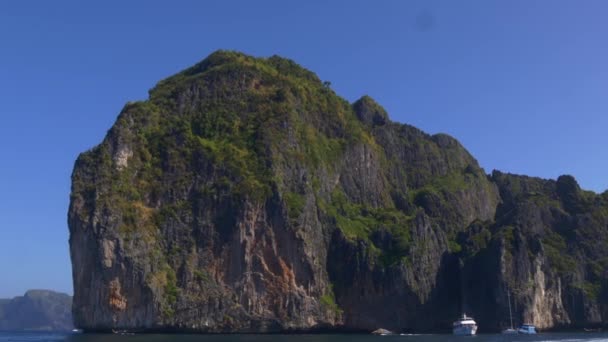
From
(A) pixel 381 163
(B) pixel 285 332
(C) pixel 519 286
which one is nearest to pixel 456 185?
(A) pixel 381 163

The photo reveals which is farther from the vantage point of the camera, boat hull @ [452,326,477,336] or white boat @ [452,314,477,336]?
white boat @ [452,314,477,336]

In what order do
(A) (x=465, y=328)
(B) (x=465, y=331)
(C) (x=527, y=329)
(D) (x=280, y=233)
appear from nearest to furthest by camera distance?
(B) (x=465, y=331)
(A) (x=465, y=328)
(D) (x=280, y=233)
(C) (x=527, y=329)

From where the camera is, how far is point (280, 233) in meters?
111

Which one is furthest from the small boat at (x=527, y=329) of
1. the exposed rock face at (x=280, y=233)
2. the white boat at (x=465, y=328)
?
the white boat at (x=465, y=328)

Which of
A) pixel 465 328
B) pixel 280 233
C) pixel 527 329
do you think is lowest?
pixel 527 329

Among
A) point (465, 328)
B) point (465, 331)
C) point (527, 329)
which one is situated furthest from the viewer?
point (527, 329)

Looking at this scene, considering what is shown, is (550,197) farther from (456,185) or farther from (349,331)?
(349,331)

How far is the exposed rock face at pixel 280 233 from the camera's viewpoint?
337 feet

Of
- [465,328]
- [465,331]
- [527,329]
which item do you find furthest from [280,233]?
[527,329]

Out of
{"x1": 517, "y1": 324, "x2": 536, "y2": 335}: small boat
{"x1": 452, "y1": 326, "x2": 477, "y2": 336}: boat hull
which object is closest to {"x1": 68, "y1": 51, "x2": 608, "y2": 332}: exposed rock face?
{"x1": 517, "y1": 324, "x2": 536, "y2": 335}: small boat

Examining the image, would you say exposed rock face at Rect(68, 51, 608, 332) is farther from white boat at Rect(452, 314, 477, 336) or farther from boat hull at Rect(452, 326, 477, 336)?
boat hull at Rect(452, 326, 477, 336)

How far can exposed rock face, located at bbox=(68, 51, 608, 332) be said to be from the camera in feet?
337

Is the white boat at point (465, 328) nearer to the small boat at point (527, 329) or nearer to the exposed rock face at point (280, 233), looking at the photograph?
the small boat at point (527, 329)

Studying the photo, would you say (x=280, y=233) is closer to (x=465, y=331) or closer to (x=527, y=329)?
(x=465, y=331)
